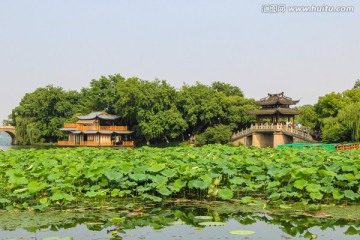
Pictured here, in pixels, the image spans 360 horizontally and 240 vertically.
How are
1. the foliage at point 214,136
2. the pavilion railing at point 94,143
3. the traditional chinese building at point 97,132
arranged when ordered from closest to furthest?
the foliage at point 214,136 → the pavilion railing at point 94,143 → the traditional chinese building at point 97,132

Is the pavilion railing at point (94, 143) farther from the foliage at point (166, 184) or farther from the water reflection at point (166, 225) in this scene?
the water reflection at point (166, 225)

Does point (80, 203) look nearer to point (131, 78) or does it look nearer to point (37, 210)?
point (37, 210)

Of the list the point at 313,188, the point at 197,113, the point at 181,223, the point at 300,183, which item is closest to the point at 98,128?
the point at 197,113

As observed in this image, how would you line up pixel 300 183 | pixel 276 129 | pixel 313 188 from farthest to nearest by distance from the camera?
pixel 276 129 → pixel 300 183 → pixel 313 188

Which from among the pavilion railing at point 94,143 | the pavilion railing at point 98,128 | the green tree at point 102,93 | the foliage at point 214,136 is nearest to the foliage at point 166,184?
the foliage at point 214,136

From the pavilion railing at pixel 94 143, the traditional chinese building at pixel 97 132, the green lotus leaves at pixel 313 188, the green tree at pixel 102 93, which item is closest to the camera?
the green lotus leaves at pixel 313 188

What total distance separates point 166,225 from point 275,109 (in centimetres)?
3047

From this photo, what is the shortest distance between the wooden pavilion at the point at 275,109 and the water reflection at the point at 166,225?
96.5ft

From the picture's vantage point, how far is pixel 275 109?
112ft

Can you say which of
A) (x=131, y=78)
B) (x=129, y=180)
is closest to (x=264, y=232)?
(x=129, y=180)

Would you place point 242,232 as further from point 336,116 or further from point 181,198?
point 336,116

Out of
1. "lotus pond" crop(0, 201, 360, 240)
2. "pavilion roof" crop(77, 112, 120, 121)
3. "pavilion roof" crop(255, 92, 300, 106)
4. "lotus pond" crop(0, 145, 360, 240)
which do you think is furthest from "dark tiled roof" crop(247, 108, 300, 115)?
"lotus pond" crop(0, 201, 360, 240)

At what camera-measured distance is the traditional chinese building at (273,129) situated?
106ft

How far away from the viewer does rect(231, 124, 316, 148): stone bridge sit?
31852 millimetres
